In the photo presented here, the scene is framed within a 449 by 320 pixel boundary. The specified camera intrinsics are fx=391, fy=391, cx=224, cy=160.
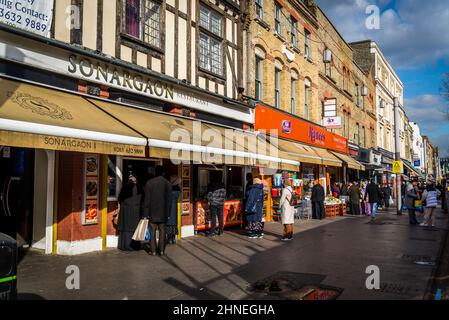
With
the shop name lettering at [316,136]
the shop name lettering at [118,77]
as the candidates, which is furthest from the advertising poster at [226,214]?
the shop name lettering at [316,136]

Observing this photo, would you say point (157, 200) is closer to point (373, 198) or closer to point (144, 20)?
point (144, 20)

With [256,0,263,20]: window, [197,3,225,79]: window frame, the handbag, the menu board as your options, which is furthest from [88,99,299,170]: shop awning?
[256,0,263,20]: window

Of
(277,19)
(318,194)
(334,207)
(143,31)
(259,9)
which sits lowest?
(334,207)

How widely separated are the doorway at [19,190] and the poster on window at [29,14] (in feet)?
9.17

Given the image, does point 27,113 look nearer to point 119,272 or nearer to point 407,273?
point 119,272

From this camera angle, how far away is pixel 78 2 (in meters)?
7.92

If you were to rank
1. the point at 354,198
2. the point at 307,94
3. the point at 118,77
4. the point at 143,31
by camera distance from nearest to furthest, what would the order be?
the point at 118,77 → the point at 143,31 → the point at 354,198 → the point at 307,94

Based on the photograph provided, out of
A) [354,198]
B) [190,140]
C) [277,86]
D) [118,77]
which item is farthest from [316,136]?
[118,77]

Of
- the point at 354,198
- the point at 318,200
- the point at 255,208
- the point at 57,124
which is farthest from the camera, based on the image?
the point at 354,198

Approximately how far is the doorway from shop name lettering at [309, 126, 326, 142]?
14310 millimetres

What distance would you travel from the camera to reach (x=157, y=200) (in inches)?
314

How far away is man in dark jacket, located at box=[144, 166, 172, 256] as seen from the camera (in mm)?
7926

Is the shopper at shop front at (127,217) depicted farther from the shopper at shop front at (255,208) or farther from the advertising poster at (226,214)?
the shopper at shop front at (255,208)

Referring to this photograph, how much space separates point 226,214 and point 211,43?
545 centimetres
